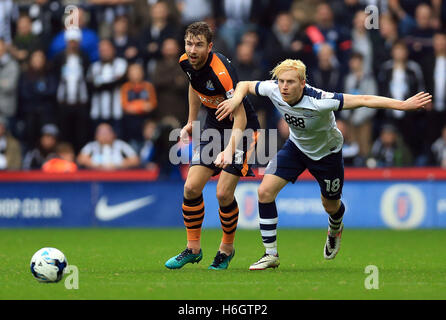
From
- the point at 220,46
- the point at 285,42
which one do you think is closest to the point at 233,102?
the point at 220,46

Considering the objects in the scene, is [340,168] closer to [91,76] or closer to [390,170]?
[390,170]

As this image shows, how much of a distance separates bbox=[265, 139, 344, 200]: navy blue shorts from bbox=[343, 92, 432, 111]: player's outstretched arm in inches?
41.0

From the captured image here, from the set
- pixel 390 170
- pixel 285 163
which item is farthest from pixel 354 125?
pixel 285 163

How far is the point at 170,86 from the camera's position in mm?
16297

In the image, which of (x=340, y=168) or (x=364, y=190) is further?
(x=364, y=190)

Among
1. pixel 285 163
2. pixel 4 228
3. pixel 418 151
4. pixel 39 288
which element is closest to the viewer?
pixel 39 288

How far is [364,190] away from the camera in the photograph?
15.7 m

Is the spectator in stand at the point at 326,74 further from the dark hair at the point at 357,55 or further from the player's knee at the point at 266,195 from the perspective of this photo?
the player's knee at the point at 266,195

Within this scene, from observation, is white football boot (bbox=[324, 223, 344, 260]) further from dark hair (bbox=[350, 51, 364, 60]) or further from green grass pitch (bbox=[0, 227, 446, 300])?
dark hair (bbox=[350, 51, 364, 60])

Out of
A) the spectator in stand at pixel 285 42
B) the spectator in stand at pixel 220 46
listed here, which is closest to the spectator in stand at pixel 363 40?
the spectator in stand at pixel 285 42

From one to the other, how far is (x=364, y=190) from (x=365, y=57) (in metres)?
2.67

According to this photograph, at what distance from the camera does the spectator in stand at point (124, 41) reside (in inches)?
661

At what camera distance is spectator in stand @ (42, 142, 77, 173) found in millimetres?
16484

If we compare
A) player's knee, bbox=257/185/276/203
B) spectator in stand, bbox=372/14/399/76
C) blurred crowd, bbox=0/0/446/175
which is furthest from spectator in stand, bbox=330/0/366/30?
player's knee, bbox=257/185/276/203
